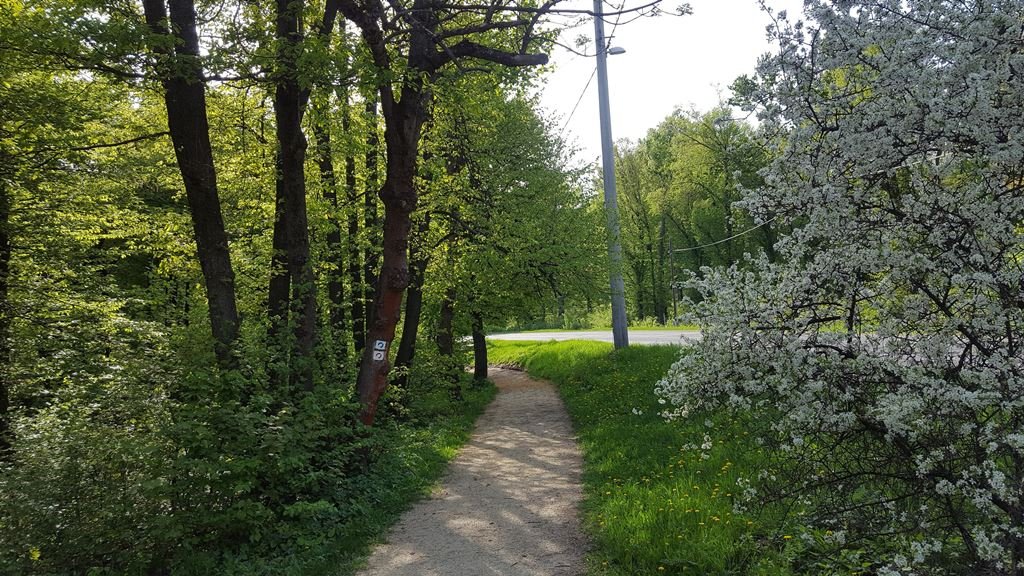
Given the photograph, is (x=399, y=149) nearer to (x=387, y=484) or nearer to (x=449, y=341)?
(x=387, y=484)

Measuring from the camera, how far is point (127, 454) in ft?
17.3

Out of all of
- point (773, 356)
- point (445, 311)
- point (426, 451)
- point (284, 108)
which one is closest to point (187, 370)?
point (284, 108)

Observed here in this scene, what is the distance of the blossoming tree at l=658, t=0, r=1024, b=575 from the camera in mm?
2748

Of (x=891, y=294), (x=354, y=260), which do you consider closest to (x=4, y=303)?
(x=354, y=260)

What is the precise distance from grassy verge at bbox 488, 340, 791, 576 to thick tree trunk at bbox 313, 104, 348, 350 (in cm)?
456

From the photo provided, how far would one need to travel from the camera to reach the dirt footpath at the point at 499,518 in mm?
5336

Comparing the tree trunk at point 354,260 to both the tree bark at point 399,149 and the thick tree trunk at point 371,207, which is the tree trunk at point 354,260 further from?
the tree bark at point 399,149

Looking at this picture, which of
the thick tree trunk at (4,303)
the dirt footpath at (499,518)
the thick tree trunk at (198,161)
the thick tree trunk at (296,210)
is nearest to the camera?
the dirt footpath at (499,518)

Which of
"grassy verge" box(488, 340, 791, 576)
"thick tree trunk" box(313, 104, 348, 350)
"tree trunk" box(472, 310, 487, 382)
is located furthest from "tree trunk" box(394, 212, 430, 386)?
"tree trunk" box(472, 310, 487, 382)

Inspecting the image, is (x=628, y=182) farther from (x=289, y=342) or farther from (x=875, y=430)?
(x=875, y=430)

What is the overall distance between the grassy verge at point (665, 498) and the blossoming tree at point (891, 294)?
0.75 meters

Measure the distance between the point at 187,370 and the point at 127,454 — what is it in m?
1.20

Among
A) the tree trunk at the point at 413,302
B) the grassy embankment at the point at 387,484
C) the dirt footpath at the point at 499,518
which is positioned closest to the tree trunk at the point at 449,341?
the grassy embankment at the point at 387,484

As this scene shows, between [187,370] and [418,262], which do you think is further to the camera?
[418,262]
